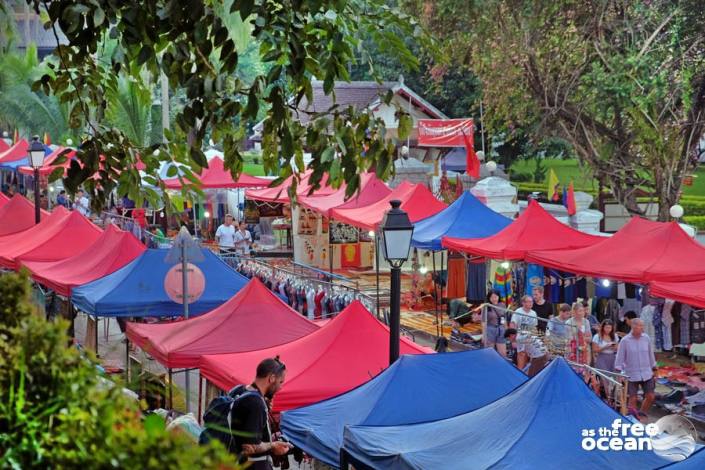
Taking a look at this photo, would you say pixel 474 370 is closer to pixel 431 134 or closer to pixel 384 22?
pixel 384 22

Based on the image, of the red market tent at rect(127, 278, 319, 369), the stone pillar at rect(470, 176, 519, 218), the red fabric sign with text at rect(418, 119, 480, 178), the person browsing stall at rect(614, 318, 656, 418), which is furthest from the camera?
the red fabric sign with text at rect(418, 119, 480, 178)

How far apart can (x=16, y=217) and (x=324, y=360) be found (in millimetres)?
12994

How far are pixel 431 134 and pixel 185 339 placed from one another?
62.6 ft

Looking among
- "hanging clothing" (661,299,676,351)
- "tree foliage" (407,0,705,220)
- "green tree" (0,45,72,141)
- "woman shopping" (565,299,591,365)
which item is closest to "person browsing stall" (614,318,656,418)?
"woman shopping" (565,299,591,365)

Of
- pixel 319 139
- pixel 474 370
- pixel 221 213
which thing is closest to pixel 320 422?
pixel 474 370

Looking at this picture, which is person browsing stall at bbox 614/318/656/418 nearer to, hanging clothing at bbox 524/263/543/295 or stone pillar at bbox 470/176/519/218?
hanging clothing at bbox 524/263/543/295

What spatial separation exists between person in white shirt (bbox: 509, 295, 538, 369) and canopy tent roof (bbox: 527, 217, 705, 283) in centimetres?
113

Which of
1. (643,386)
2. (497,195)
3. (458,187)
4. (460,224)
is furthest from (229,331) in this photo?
(458,187)

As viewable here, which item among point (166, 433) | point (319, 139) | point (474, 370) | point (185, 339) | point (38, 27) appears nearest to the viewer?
point (166, 433)

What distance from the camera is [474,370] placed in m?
9.25

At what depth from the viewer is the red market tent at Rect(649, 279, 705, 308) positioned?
1284 centimetres

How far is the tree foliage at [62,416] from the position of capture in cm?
189

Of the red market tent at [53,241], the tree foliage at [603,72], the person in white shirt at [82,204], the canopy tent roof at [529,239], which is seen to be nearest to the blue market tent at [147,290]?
the red market tent at [53,241]

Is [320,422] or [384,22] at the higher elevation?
[384,22]
